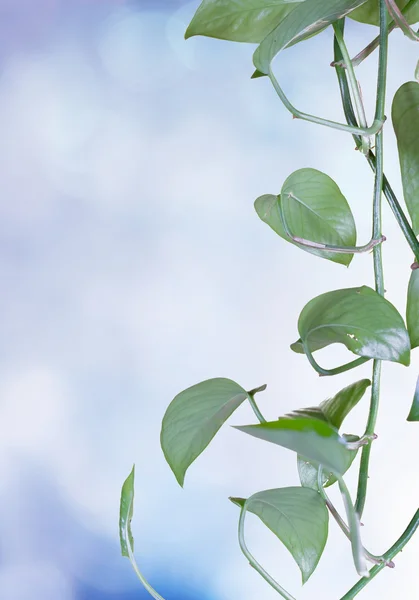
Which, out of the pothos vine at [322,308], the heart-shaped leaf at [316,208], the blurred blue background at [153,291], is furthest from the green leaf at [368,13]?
the blurred blue background at [153,291]

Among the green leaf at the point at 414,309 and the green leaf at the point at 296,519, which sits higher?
the green leaf at the point at 414,309

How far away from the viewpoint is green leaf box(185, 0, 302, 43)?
1.63 feet

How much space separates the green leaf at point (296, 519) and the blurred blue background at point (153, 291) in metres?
1.11

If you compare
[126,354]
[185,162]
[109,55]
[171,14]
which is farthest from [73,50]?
[126,354]

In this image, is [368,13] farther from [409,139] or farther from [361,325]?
[361,325]

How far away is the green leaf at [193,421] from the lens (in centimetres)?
44

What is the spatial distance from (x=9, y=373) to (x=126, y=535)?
49.8 inches

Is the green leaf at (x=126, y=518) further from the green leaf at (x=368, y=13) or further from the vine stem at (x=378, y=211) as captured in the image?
the green leaf at (x=368, y=13)

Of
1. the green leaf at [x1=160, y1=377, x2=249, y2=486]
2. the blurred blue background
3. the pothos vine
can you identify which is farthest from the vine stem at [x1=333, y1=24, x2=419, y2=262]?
the blurred blue background

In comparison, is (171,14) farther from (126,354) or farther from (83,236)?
(126,354)

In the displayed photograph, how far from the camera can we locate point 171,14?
5.51 feet

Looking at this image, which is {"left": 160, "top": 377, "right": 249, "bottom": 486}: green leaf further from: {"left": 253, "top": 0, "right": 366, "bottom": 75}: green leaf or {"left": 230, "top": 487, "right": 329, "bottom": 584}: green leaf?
{"left": 253, "top": 0, "right": 366, "bottom": 75}: green leaf

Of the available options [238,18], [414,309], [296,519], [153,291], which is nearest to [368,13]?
[238,18]

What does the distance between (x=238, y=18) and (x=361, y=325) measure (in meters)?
0.23
